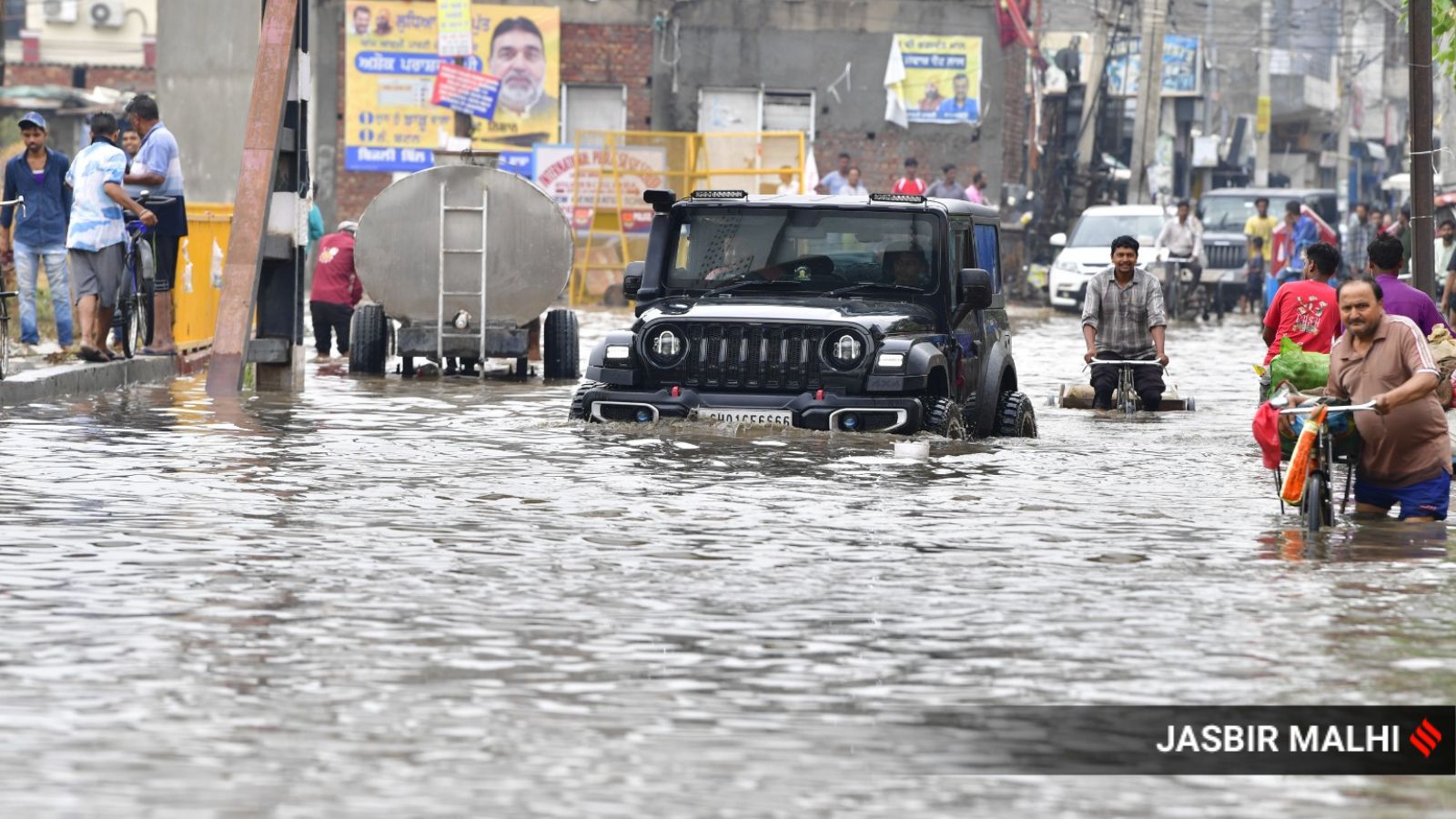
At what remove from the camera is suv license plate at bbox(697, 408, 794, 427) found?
1519 centimetres

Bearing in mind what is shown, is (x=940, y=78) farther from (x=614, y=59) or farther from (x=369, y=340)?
(x=369, y=340)

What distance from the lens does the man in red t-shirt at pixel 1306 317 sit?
649 inches

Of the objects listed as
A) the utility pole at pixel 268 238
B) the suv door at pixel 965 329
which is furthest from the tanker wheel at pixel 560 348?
the suv door at pixel 965 329

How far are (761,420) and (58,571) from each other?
622cm

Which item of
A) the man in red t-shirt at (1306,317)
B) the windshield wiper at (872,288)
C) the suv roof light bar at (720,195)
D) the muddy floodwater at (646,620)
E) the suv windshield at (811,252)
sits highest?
the suv roof light bar at (720,195)

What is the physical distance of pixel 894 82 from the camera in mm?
47594

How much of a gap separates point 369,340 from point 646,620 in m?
14.1

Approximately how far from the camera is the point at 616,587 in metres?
9.53

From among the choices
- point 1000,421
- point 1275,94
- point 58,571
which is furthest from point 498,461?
point 1275,94

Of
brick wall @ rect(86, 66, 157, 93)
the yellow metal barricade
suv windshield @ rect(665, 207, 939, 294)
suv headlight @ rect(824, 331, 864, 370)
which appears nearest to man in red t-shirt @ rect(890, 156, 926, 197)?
the yellow metal barricade

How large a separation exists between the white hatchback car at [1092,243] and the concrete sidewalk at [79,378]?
70.9 feet

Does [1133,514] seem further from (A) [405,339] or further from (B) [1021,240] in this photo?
(B) [1021,240]

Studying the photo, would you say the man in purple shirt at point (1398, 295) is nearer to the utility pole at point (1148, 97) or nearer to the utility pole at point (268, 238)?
the utility pole at point (268, 238)

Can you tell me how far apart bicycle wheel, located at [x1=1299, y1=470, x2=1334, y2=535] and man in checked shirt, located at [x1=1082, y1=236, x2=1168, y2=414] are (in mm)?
7462
